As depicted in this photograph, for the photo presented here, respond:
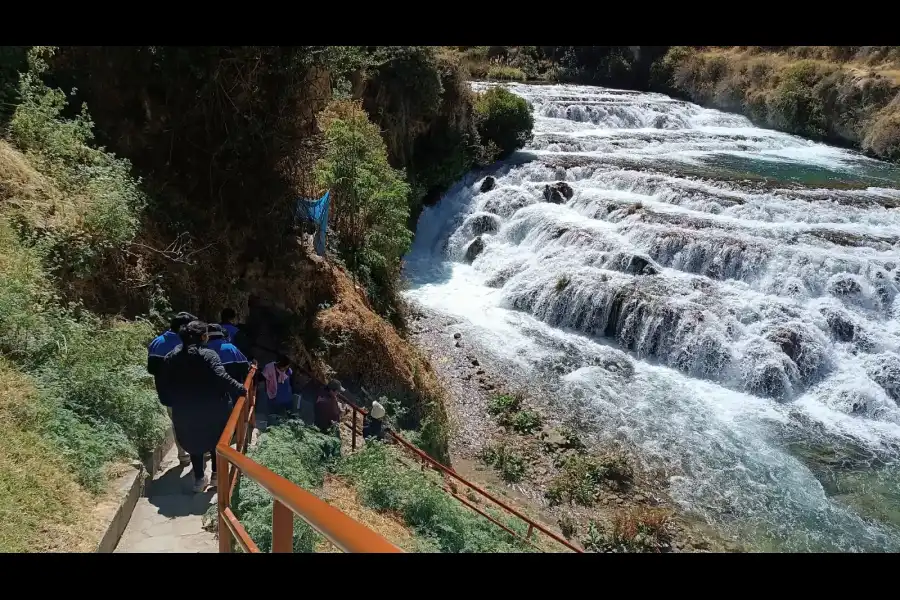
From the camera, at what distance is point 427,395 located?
38.3 ft

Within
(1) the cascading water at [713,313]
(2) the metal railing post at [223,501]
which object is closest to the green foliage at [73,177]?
(2) the metal railing post at [223,501]

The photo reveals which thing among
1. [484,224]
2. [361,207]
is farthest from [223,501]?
[484,224]

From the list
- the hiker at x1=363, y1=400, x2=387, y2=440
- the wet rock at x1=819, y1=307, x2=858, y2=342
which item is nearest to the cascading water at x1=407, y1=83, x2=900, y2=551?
the wet rock at x1=819, y1=307, x2=858, y2=342

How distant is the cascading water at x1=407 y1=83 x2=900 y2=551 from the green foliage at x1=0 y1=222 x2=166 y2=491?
9043 millimetres

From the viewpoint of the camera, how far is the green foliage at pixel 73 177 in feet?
23.7

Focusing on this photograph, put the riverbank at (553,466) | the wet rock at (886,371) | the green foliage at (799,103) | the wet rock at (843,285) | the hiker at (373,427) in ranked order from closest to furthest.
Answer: the hiker at (373,427)
the riverbank at (553,466)
the wet rock at (886,371)
the wet rock at (843,285)
the green foliage at (799,103)

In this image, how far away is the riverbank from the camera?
34.6ft

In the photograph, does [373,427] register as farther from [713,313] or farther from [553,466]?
[713,313]

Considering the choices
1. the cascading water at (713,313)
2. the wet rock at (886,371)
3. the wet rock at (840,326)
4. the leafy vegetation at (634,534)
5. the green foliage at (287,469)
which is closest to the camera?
the green foliage at (287,469)

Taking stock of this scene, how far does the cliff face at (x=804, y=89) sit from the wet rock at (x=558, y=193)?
54.6 ft

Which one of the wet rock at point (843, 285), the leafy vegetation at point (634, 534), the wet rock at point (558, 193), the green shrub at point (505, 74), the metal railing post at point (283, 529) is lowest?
the leafy vegetation at point (634, 534)

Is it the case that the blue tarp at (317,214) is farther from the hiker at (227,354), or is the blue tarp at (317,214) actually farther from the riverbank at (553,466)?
the hiker at (227,354)
